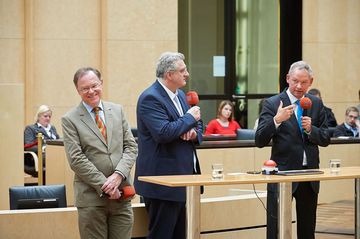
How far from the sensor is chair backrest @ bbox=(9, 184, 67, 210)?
7438mm

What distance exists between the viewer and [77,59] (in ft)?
49.3

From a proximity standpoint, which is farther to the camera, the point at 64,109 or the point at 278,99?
the point at 64,109

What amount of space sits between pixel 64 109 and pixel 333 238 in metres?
6.05

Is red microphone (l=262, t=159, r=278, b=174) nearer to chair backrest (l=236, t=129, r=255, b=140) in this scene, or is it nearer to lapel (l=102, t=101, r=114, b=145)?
lapel (l=102, t=101, r=114, b=145)

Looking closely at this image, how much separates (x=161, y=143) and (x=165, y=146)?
4cm

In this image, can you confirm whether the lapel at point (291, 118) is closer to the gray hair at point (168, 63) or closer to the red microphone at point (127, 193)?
the gray hair at point (168, 63)

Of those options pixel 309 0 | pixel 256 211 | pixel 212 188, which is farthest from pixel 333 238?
A: pixel 309 0

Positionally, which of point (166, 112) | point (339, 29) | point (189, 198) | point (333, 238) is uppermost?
point (339, 29)

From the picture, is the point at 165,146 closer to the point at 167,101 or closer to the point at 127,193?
the point at 167,101

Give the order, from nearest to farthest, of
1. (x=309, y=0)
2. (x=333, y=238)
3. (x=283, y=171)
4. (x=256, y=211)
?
(x=283, y=171), (x=256, y=211), (x=333, y=238), (x=309, y=0)

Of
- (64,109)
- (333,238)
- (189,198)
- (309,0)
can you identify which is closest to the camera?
(189,198)

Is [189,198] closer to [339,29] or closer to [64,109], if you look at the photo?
[64,109]

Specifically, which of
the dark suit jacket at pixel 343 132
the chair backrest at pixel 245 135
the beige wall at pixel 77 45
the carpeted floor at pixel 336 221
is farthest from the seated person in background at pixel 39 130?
the dark suit jacket at pixel 343 132

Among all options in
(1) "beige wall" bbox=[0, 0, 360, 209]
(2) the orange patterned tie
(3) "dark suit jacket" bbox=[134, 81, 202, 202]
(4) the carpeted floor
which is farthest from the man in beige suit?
(1) "beige wall" bbox=[0, 0, 360, 209]
